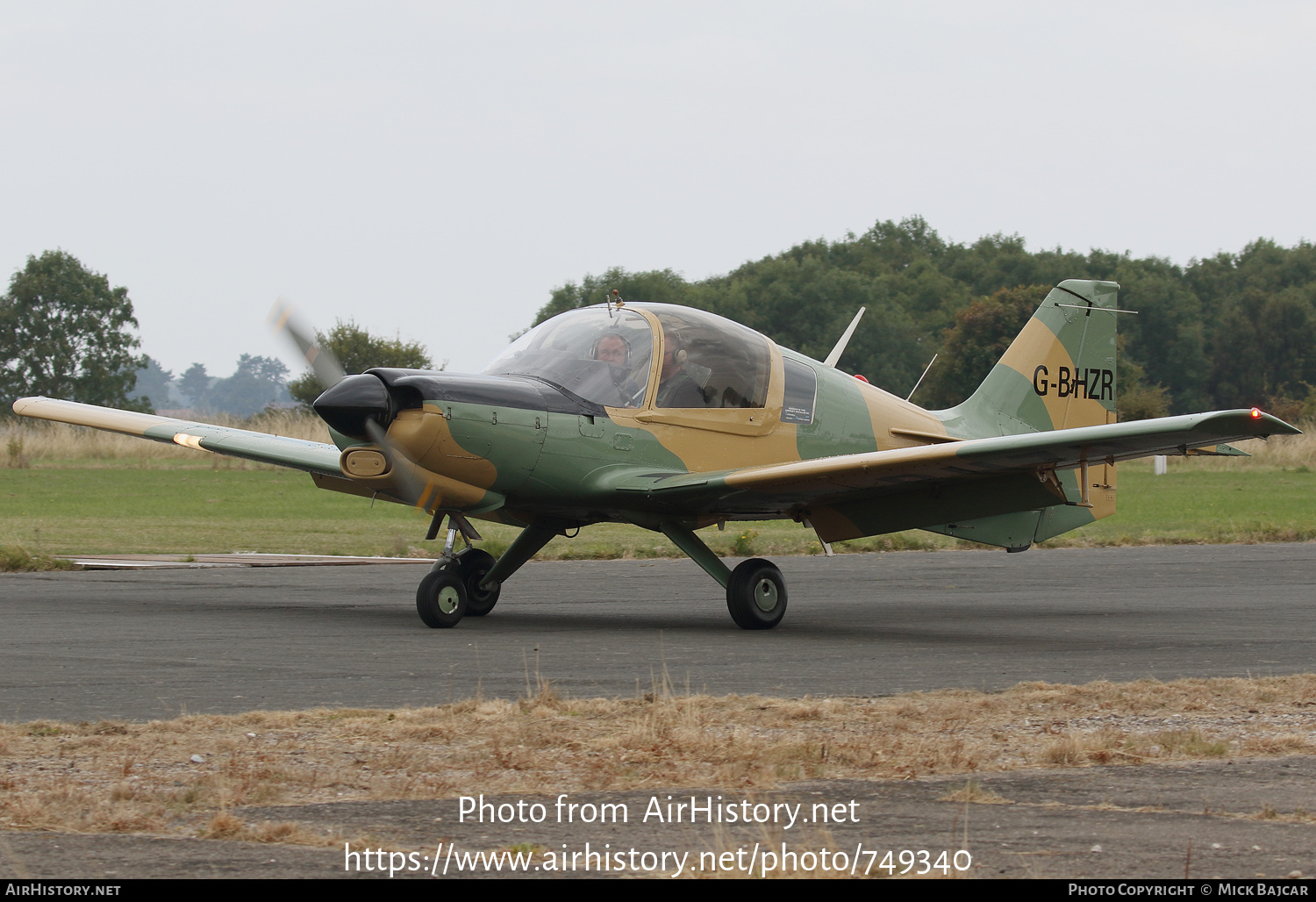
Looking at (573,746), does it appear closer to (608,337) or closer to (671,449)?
(671,449)

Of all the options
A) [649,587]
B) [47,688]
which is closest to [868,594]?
[649,587]

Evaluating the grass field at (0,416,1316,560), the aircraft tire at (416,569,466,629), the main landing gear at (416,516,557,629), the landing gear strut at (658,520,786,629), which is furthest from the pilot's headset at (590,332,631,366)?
the grass field at (0,416,1316,560)

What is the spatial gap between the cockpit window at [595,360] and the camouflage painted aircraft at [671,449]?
0.05ft

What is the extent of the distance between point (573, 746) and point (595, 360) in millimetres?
6055

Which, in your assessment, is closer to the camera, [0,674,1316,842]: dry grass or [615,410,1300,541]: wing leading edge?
[0,674,1316,842]: dry grass

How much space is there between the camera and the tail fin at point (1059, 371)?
14961mm

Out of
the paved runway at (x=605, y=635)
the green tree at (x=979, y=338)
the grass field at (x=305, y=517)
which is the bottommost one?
the paved runway at (x=605, y=635)

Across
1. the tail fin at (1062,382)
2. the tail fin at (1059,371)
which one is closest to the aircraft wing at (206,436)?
the tail fin at (1062,382)

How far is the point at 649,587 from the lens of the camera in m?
15.6

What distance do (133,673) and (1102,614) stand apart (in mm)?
8688

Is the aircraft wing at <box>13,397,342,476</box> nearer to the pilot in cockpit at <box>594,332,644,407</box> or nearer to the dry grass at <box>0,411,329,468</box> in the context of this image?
the pilot in cockpit at <box>594,332,644,407</box>

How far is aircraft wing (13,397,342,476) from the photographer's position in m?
13.4

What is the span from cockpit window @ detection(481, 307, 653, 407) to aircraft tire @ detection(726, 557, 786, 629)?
1671 mm

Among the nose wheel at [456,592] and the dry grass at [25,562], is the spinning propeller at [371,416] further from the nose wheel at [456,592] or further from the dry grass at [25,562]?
the dry grass at [25,562]
